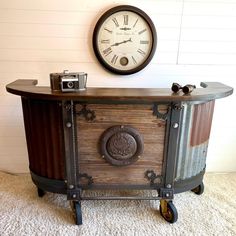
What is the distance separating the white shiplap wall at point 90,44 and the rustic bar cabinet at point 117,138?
32cm

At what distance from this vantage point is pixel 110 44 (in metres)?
1.66

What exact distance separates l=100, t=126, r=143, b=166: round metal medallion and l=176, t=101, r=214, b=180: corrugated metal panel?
283 millimetres

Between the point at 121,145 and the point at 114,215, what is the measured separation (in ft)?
1.76

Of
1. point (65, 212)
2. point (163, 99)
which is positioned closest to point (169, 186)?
point (163, 99)

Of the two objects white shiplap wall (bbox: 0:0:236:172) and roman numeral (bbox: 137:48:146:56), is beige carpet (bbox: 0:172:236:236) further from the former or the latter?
roman numeral (bbox: 137:48:146:56)

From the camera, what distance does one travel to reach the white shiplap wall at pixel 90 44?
1.62 m

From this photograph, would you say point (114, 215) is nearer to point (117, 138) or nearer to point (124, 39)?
point (117, 138)

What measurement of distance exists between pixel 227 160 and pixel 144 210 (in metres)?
0.99

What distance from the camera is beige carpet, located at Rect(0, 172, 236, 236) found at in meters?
1.40

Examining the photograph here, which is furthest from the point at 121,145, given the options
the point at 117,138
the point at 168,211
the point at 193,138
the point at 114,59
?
the point at 114,59

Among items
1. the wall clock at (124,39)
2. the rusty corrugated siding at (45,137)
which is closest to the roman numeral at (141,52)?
the wall clock at (124,39)

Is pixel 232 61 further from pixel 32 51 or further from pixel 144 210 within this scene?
pixel 32 51

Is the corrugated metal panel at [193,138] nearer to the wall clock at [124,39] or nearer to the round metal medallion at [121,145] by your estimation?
the round metal medallion at [121,145]

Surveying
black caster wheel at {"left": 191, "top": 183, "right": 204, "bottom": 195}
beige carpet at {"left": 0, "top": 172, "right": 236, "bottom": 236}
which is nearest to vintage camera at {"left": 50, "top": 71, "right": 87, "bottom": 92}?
beige carpet at {"left": 0, "top": 172, "right": 236, "bottom": 236}
